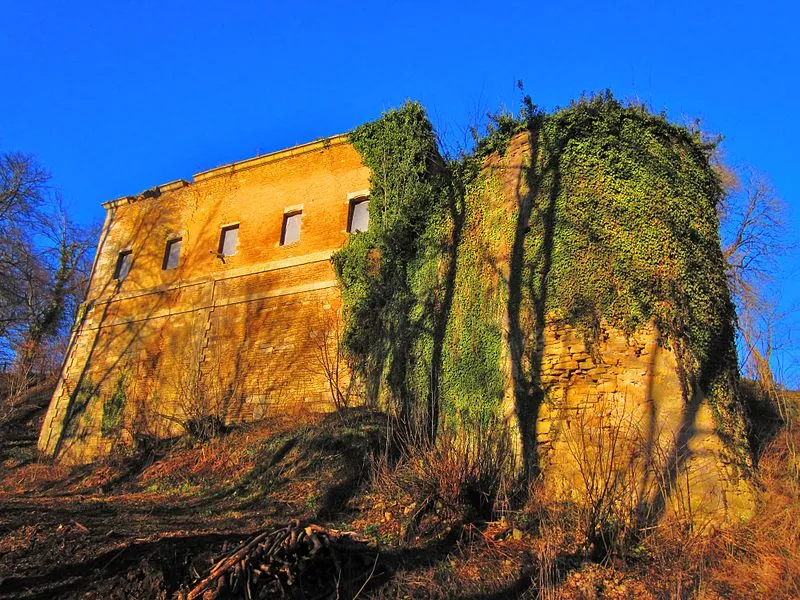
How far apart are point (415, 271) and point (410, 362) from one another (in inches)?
84.4

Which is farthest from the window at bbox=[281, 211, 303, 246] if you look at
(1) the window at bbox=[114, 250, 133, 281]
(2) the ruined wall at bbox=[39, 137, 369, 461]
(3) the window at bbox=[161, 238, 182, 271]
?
(1) the window at bbox=[114, 250, 133, 281]

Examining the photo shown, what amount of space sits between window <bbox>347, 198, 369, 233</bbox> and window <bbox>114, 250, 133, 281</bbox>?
8.38 metres

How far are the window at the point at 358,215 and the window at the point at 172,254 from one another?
6.32 m

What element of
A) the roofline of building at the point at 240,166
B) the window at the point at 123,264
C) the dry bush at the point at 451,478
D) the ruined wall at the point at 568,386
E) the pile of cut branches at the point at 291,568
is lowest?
the pile of cut branches at the point at 291,568

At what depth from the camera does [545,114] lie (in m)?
11.0

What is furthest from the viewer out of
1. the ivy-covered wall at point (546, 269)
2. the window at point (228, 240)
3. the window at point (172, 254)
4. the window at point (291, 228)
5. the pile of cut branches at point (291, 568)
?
the window at point (172, 254)

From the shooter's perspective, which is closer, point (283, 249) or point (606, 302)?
point (606, 302)

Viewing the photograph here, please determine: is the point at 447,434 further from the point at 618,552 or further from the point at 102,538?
the point at 102,538

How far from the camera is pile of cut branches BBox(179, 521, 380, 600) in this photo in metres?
5.31

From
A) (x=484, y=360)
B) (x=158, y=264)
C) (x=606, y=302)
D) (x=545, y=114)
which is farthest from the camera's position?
(x=158, y=264)

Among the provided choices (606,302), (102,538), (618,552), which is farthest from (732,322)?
(102,538)

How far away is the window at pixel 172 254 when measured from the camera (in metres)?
18.2

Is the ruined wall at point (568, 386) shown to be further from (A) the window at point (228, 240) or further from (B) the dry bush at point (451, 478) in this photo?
(A) the window at point (228, 240)

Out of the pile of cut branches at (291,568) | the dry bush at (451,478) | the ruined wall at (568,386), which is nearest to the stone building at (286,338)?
the ruined wall at (568,386)
